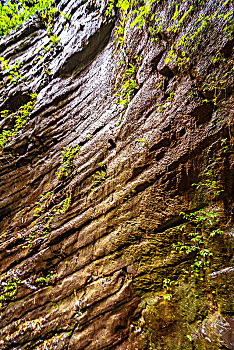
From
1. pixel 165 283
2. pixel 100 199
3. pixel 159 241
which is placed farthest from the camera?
pixel 100 199

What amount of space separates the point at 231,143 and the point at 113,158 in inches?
91.0

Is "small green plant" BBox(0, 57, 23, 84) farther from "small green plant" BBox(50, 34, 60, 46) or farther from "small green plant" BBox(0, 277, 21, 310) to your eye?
"small green plant" BBox(0, 277, 21, 310)

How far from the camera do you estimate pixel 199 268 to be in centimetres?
242

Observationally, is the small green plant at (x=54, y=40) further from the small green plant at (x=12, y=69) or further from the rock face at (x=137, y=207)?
the rock face at (x=137, y=207)

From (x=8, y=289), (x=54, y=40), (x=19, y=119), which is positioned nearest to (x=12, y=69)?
(x=54, y=40)

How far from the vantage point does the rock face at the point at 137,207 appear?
2455 mm

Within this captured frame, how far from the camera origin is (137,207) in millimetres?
3166

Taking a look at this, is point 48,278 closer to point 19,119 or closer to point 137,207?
point 137,207

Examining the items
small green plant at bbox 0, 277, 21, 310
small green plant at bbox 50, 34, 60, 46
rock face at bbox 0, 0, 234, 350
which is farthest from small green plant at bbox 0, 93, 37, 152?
small green plant at bbox 0, 277, 21, 310

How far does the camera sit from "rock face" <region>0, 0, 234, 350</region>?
2.46 m

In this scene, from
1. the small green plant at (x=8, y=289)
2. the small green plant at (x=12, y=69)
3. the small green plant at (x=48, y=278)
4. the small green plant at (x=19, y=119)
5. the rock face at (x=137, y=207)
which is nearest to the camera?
the rock face at (x=137, y=207)

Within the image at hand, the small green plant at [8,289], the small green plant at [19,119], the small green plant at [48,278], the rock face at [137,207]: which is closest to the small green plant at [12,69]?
the small green plant at [19,119]

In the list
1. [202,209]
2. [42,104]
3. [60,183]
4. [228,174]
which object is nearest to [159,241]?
[202,209]

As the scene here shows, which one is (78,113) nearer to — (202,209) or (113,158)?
(113,158)
